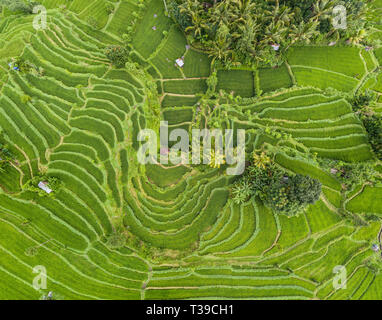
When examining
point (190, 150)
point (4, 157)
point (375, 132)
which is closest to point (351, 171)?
point (375, 132)

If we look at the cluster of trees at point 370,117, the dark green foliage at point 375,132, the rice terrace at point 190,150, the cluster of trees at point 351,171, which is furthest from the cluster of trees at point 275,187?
the cluster of trees at point 370,117

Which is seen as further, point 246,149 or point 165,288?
point 246,149

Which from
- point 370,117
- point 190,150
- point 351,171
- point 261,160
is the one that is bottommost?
point 351,171

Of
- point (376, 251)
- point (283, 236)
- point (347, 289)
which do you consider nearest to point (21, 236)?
point (283, 236)

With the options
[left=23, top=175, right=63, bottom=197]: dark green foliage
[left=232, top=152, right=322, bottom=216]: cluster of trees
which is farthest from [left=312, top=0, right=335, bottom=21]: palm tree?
[left=23, top=175, right=63, bottom=197]: dark green foliage

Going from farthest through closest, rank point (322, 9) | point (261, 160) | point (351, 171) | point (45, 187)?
1. point (322, 9)
2. point (351, 171)
3. point (261, 160)
4. point (45, 187)

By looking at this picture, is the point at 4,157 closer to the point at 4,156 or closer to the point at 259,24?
the point at 4,156
